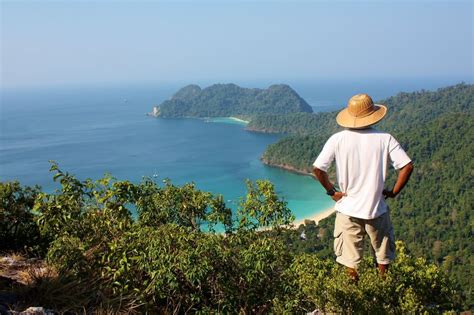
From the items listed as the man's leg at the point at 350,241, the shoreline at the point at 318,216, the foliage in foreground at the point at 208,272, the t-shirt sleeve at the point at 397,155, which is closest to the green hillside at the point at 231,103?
the shoreline at the point at 318,216

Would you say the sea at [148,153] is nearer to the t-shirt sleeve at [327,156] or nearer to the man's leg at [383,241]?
the man's leg at [383,241]

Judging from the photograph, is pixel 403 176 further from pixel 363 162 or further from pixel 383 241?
pixel 383 241

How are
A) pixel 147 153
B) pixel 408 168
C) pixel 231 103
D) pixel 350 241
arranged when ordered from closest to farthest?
pixel 408 168 < pixel 350 241 < pixel 147 153 < pixel 231 103

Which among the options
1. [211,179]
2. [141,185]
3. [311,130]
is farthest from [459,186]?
[311,130]

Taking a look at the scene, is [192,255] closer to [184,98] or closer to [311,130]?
[311,130]

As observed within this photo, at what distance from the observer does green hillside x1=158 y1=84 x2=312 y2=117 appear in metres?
120

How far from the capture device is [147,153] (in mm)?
64688

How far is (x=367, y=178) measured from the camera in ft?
9.46

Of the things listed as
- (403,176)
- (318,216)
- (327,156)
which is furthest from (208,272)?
(318,216)

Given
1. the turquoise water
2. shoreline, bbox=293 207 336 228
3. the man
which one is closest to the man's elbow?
the man

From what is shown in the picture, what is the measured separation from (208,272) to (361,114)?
1.68 metres

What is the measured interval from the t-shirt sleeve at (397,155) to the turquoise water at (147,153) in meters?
27.5

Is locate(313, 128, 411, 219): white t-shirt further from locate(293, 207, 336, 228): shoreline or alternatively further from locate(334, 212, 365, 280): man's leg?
locate(293, 207, 336, 228): shoreline

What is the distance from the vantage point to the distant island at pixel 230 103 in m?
119
